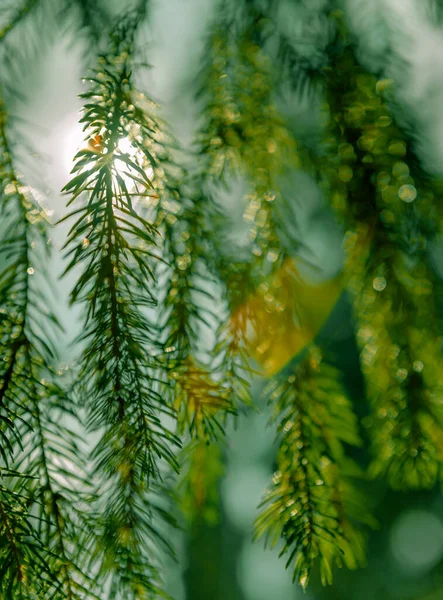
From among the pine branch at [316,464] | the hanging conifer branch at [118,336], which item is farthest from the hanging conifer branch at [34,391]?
→ the pine branch at [316,464]

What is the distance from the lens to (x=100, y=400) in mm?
370

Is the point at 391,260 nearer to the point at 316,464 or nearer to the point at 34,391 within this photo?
the point at 316,464

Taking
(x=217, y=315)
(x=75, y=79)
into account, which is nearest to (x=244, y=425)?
(x=217, y=315)

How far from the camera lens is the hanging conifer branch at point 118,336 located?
0.34 metres

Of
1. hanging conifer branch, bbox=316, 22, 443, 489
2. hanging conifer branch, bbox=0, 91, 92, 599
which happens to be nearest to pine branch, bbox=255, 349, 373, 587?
hanging conifer branch, bbox=316, 22, 443, 489

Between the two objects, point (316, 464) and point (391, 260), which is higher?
point (391, 260)

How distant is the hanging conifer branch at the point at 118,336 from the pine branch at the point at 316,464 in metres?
0.11

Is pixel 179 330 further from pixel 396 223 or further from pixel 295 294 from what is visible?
pixel 396 223

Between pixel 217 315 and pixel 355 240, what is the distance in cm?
14

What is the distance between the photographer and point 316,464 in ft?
1.48

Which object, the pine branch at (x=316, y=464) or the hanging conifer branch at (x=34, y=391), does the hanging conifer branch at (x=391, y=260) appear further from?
the hanging conifer branch at (x=34, y=391)

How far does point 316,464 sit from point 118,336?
0.69ft

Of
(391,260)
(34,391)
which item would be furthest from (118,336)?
(391,260)

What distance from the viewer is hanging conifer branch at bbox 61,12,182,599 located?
34cm
